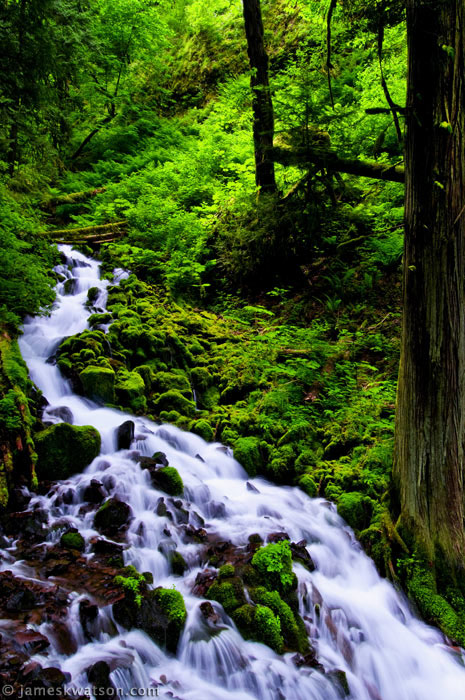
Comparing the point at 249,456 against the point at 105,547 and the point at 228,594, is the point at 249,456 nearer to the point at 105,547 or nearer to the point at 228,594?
the point at 228,594

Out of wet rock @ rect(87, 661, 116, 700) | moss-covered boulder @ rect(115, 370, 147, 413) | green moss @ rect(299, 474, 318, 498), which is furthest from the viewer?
moss-covered boulder @ rect(115, 370, 147, 413)

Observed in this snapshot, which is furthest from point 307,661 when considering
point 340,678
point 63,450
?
point 63,450

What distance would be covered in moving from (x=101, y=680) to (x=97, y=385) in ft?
12.3

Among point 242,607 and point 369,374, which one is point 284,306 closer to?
point 369,374

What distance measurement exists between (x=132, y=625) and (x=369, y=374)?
466 centimetres

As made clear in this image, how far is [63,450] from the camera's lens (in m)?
4.80

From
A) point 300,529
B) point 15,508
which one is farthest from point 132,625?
point 300,529

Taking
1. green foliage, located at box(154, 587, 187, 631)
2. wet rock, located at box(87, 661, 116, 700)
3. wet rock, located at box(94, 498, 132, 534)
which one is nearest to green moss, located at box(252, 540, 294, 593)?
green foliage, located at box(154, 587, 187, 631)

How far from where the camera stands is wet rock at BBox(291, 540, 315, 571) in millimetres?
4270

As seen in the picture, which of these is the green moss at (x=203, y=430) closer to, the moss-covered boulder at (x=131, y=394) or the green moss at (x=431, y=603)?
the moss-covered boulder at (x=131, y=394)

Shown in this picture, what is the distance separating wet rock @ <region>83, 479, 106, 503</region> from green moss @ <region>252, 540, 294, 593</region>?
172 cm

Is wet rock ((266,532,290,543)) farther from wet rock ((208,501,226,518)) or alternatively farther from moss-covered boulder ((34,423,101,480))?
moss-covered boulder ((34,423,101,480))

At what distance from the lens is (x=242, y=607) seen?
3570mm

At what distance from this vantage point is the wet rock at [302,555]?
4270 mm
